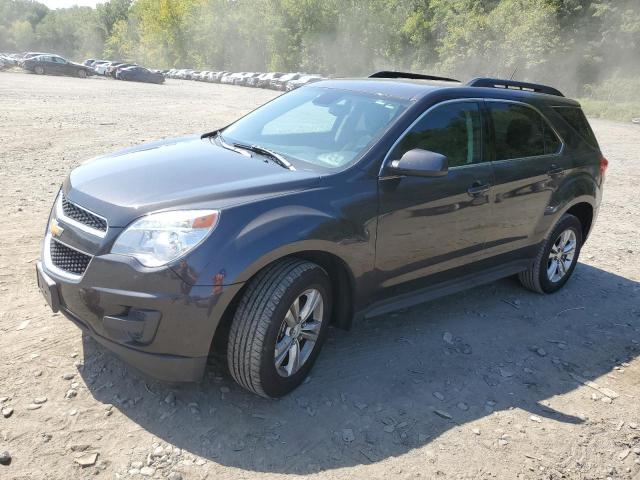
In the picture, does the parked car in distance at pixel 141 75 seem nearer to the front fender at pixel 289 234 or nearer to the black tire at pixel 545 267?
the black tire at pixel 545 267

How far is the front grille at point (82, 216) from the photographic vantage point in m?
3.00

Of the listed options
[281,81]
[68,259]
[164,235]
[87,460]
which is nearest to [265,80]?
[281,81]

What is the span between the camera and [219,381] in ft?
11.3

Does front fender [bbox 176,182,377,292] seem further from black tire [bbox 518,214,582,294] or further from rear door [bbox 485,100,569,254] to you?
black tire [bbox 518,214,582,294]

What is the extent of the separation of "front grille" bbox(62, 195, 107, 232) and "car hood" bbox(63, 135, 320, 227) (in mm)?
41

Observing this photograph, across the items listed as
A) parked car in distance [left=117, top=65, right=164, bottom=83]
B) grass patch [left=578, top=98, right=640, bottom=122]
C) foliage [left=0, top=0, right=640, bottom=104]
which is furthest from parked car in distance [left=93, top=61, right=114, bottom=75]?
grass patch [left=578, top=98, right=640, bottom=122]

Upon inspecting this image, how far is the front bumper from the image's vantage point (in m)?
2.78

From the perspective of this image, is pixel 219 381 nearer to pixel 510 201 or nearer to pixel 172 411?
pixel 172 411

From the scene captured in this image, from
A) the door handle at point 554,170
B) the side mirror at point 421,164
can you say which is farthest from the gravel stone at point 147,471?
the door handle at point 554,170

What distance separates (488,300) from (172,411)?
3.11 m

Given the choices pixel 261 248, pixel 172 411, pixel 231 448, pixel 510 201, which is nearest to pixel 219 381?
pixel 172 411

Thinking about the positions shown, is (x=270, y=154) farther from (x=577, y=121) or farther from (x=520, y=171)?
(x=577, y=121)

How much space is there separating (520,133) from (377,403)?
258 cm

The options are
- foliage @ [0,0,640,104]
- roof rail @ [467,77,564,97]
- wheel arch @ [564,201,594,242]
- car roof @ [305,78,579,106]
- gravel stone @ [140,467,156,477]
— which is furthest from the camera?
foliage @ [0,0,640,104]
